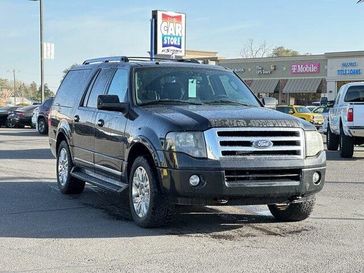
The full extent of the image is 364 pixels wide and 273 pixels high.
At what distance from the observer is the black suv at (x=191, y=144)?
20.5ft

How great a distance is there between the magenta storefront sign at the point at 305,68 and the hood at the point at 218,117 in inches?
2012

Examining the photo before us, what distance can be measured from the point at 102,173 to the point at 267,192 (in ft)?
8.79

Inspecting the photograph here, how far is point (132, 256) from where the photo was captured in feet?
18.5

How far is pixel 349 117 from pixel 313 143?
332 inches

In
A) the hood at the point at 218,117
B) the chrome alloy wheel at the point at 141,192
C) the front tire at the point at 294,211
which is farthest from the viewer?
the front tire at the point at 294,211

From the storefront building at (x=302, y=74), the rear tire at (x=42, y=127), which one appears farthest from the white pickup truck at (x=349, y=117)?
the storefront building at (x=302, y=74)

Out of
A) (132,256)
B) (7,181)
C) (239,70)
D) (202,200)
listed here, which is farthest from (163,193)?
(239,70)

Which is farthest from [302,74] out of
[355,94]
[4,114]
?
[355,94]

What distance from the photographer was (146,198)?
675cm

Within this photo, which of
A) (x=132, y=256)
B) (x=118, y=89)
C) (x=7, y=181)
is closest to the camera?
(x=132, y=256)

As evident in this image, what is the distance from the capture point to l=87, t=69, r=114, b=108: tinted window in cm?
834

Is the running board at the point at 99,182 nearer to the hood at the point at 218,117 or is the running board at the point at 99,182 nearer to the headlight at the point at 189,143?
the hood at the point at 218,117

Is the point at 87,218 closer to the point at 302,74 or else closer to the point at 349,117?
the point at 349,117

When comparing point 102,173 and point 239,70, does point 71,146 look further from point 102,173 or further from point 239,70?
point 239,70
